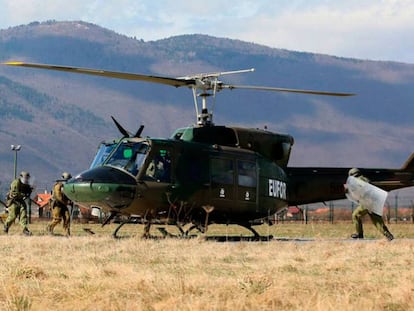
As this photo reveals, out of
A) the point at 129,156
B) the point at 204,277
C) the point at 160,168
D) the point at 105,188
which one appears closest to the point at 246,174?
the point at 160,168

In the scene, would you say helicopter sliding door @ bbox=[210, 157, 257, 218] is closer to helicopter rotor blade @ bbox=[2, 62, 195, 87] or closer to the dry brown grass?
helicopter rotor blade @ bbox=[2, 62, 195, 87]

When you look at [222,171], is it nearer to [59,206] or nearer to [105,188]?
[105,188]

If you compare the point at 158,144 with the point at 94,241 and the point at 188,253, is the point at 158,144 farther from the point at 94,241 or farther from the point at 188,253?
the point at 188,253

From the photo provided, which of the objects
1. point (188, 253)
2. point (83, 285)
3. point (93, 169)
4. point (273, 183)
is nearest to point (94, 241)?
point (93, 169)

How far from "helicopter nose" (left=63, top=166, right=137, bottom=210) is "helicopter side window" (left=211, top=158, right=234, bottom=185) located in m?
2.05

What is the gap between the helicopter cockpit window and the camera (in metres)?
18.4

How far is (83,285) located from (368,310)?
3.10 metres

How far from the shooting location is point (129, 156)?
1839cm

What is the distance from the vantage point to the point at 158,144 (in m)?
18.5

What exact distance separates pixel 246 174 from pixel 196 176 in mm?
1428

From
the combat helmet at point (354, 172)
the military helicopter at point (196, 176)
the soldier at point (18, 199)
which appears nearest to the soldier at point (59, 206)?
the soldier at point (18, 199)

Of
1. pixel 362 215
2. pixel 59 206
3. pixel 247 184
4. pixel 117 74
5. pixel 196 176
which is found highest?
pixel 117 74

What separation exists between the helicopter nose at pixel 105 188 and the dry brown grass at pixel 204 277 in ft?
5.67

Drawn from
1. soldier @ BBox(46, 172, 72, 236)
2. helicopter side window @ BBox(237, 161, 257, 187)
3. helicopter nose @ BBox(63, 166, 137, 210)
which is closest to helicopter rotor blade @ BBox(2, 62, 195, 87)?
helicopter nose @ BBox(63, 166, 137, 210)
